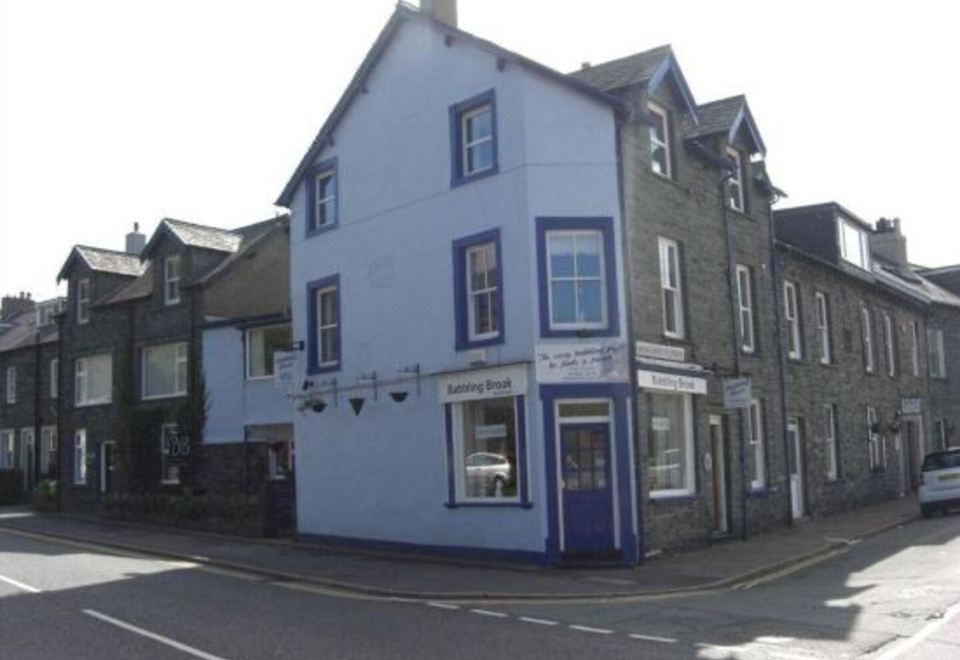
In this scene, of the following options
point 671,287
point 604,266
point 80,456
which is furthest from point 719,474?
point 80,456

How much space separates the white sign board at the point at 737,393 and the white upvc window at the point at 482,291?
4672 millimetres

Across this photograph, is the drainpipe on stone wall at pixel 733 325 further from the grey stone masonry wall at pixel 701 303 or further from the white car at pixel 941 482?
the white car at pixel 941 482

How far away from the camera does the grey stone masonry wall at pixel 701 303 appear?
18125mm

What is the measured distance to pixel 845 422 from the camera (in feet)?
91.7

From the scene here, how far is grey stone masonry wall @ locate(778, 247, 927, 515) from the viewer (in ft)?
83.3

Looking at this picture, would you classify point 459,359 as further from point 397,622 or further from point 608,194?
point 397,622

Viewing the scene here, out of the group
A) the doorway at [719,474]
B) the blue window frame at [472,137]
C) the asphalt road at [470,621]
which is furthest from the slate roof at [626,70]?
the asphalt road at [470,621]

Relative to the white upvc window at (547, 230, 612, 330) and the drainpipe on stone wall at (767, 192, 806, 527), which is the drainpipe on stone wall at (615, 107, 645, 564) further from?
the drainpipe on stone wall at (767, 192, 806, 527)

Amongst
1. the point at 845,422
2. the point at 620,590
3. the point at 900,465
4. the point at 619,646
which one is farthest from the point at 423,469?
the point at 900,465

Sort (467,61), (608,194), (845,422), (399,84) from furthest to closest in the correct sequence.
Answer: (845,422) → (399,84) → (467,61) → (608,194)

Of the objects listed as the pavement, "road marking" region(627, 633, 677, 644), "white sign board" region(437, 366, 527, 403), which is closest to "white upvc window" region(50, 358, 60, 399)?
the pavement

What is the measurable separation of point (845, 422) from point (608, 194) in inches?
539

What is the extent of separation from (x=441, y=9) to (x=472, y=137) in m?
4.03

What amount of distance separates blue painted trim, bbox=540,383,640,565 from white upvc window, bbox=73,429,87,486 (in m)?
23.1
